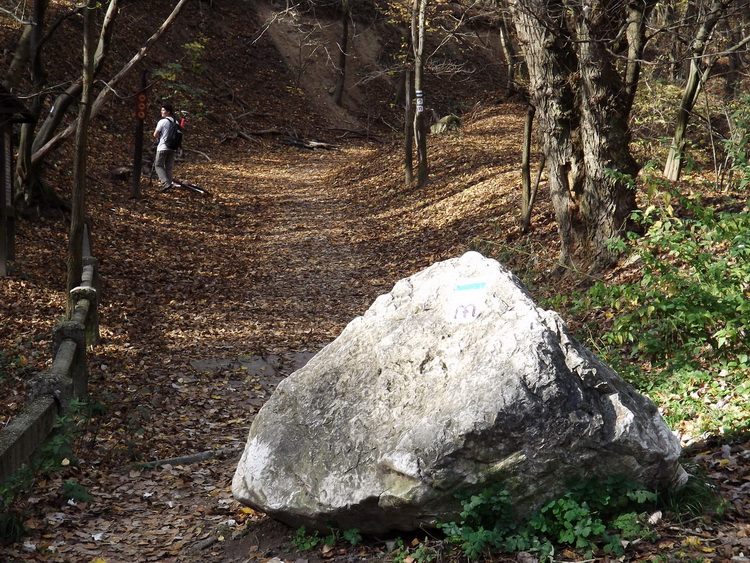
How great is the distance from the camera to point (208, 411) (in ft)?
22.8

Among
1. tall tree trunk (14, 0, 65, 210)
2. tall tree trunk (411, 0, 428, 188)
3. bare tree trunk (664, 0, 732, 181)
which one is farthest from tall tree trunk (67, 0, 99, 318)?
tall tree trunk (411, 0, 428, 188)

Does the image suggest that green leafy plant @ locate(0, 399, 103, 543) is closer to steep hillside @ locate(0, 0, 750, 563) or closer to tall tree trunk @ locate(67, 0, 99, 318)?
steep hillside @ locate(0, 0, 750, 563)

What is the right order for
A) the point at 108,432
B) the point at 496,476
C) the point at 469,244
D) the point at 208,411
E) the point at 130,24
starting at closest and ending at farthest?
the point at 496,476 → the point at 108,432 → the point at 208,411 → the point at 469,244 → the point at 130,24

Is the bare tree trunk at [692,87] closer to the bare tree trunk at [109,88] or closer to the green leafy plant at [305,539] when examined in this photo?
the bare tree trunk at [109,88]

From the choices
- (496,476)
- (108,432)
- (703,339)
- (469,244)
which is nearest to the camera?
(496,476)

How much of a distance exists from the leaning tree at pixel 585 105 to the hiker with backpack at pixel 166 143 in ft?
32.4

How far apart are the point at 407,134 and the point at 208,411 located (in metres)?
11.8

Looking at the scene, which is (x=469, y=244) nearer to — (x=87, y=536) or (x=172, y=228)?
(x=172, y=228)

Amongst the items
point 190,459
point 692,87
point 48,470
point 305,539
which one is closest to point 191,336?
point 190,459

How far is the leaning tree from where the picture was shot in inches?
335

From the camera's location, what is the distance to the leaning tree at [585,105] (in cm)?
850

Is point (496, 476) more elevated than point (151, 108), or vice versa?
point (151, 108)

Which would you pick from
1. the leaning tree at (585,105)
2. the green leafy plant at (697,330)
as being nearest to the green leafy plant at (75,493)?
the green leafy plant at (697,330)

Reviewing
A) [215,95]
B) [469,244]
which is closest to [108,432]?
[469,244]
